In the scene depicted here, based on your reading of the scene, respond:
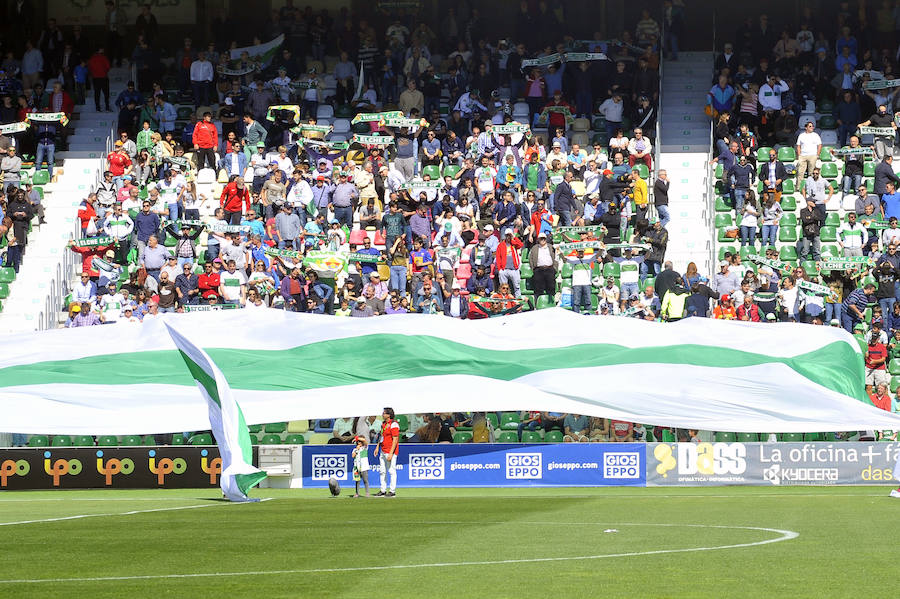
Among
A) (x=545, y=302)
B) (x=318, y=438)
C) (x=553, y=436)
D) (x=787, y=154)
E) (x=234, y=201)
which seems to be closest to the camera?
(x=553, y=436)

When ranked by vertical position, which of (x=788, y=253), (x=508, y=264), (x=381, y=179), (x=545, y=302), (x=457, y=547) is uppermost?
(x=381, y=179)

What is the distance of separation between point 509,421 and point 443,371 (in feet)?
11.4

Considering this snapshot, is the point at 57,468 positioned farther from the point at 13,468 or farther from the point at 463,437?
the point at 463,437

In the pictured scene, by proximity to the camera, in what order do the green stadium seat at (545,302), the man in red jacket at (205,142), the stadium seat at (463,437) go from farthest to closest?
the man in red jacket at (205,142)
the green stadium seat at (545,302)
the stadium seat at (463,437)

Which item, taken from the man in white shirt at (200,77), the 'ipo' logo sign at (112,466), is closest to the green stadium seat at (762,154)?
the man in white shirt at (200,77)

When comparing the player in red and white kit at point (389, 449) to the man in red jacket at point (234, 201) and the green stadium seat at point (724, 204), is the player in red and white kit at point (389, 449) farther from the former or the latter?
the green stadium seat at point (724, 204)

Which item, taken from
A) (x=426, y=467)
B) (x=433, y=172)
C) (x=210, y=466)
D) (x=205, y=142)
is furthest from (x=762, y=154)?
(x=210, y=466)

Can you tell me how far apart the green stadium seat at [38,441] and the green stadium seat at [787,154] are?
18.8 meters

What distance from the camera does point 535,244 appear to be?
33.5m

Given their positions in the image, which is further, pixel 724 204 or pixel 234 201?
pixel 724 204

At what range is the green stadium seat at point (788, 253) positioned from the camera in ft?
112

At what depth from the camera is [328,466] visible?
2862 cm

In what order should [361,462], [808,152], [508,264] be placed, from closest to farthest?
[361,462]
[508,264]
[808,152]

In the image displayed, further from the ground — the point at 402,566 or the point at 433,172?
the point at 433,172
